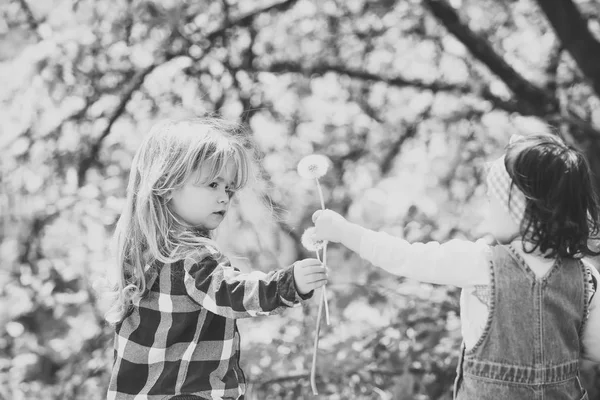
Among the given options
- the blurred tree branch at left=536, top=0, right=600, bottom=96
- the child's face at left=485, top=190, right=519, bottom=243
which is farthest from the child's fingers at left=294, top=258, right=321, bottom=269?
the blurred tree branch at left=536, top=0, right=600, bottom=96

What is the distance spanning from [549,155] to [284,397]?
1657 millimetres

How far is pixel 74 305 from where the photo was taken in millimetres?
3238

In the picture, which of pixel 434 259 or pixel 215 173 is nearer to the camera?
pixel 434 259

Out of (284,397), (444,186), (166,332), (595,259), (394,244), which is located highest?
(444,186)

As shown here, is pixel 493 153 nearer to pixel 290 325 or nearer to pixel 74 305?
pixel 290 325

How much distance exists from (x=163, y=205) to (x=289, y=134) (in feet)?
6.73

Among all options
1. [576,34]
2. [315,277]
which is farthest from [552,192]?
→ [576,34]

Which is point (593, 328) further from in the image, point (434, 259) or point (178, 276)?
point (178, 276)

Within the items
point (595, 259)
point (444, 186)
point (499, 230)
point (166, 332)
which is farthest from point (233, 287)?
point (444, 186)

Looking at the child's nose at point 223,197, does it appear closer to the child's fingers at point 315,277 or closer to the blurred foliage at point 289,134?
the child's fingers at point 315,277

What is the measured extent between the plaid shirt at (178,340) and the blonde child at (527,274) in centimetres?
38

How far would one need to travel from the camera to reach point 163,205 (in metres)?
1.67

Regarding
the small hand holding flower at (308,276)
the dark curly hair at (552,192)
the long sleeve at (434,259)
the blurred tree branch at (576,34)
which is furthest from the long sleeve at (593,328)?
the blurred tree branch at (576,34)

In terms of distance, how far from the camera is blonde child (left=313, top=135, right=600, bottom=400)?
1.39 meters
